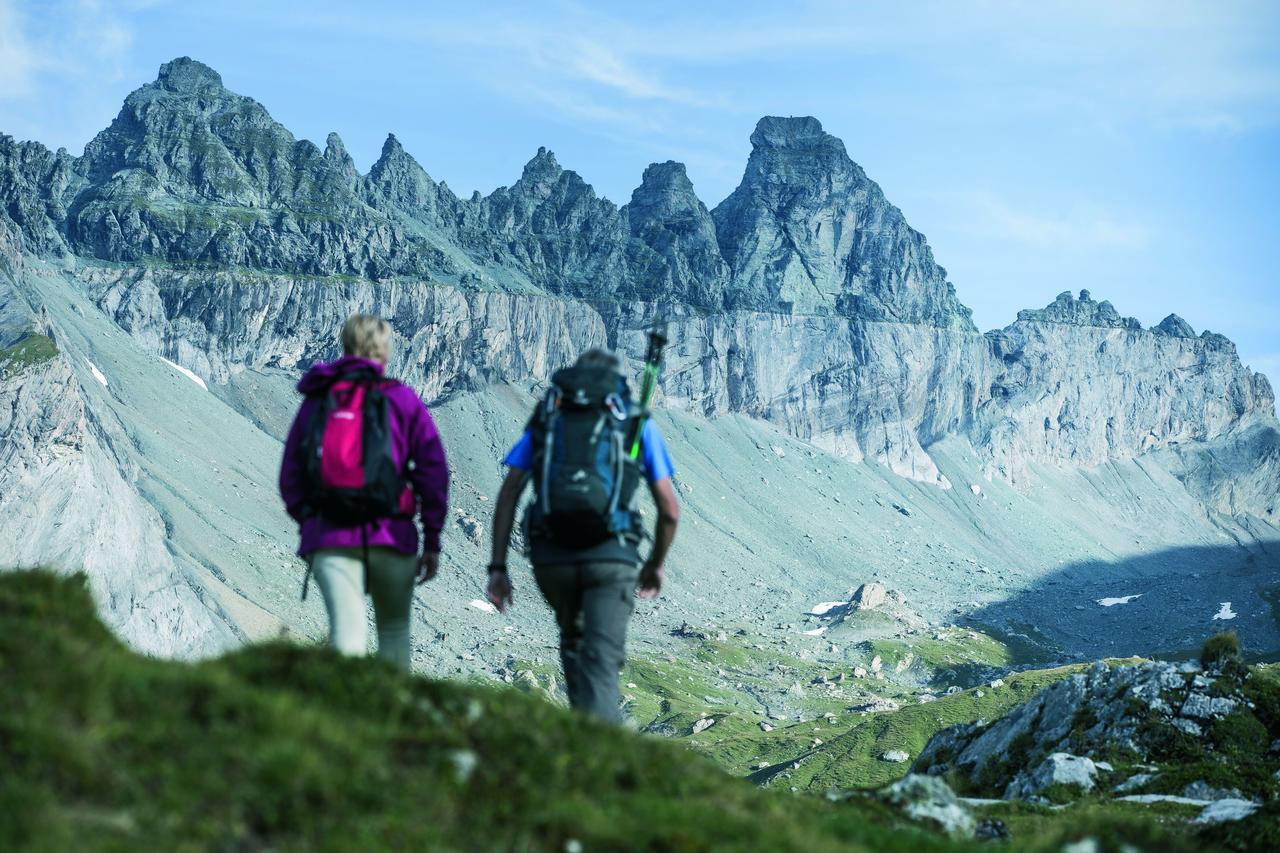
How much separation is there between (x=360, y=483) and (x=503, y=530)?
76.1 inches

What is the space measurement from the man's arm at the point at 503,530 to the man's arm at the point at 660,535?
1.37 meters

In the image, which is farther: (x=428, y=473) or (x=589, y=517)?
(x=428, y=473)

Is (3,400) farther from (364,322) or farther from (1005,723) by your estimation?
(364,322)

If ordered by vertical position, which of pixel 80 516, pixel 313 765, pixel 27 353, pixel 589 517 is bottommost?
pixel 80 516

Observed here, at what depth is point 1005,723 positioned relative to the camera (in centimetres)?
3256

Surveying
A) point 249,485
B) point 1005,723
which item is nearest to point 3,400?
point 249,485

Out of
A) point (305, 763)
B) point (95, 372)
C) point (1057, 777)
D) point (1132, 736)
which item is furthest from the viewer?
point (95, 372)

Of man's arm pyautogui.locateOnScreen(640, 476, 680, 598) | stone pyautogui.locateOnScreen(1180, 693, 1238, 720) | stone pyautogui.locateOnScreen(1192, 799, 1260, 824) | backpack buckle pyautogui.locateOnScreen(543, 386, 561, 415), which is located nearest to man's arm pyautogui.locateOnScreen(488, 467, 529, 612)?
backpack buckle pyautogui.locateOnScreen(543, 386, 561, 415)

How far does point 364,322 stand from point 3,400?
136836mm

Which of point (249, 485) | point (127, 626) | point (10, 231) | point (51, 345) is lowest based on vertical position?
point (127, 626)

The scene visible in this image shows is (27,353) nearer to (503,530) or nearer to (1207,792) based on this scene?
(1207,792)

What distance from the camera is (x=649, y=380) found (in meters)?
11.8

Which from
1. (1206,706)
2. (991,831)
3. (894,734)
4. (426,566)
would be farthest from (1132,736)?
(894,734)

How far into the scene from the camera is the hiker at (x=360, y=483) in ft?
33.9
